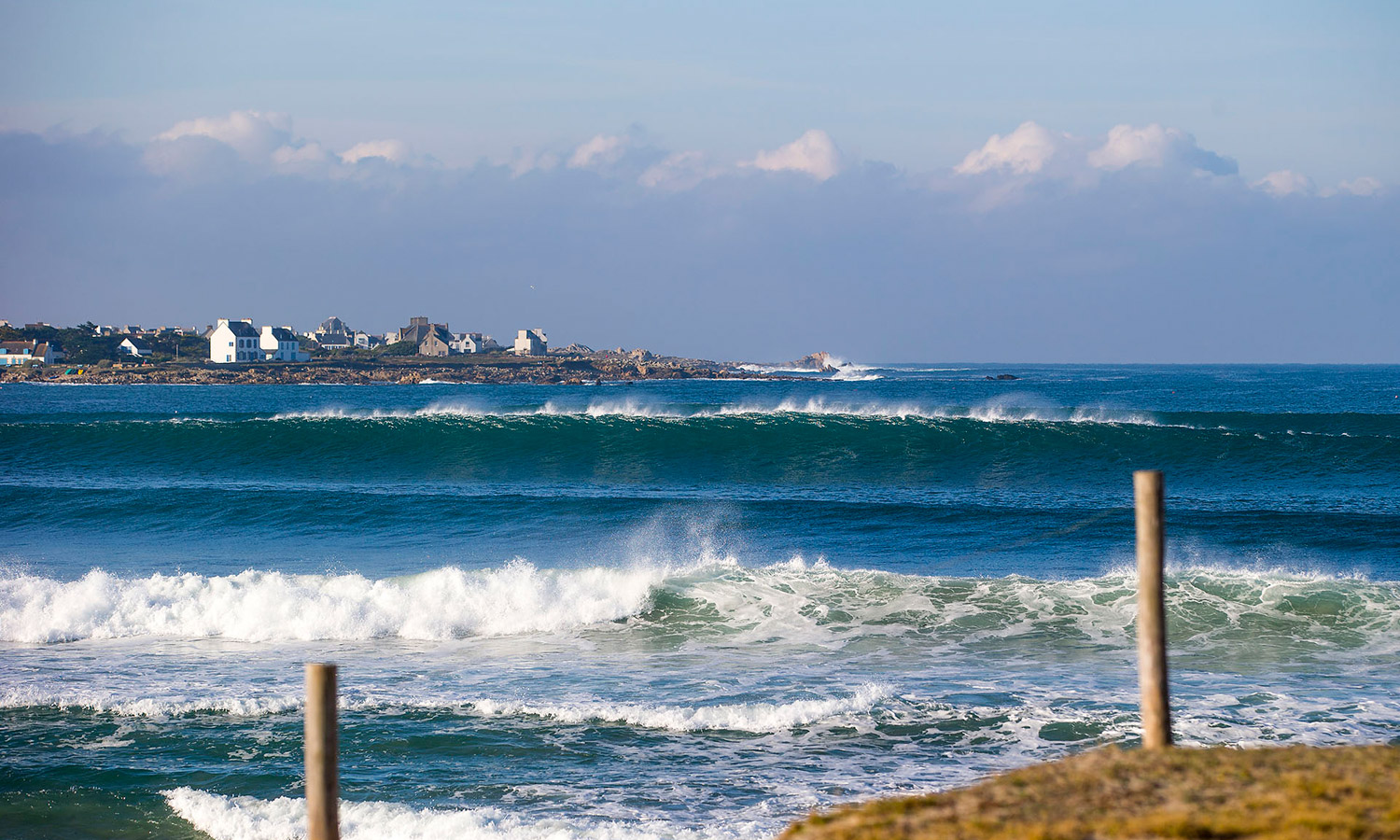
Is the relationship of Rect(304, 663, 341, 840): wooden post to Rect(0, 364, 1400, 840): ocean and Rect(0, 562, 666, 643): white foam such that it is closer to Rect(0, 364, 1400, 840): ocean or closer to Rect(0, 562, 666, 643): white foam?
Rect(0, 364, 1400, 840): ocean

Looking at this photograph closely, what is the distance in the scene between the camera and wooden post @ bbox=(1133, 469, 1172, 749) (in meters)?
5.32

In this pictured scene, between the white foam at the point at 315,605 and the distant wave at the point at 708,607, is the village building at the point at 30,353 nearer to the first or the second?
the white foam at the point at 315,605

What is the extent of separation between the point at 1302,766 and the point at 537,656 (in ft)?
29.7

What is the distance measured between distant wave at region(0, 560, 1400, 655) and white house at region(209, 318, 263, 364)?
97.4 meters

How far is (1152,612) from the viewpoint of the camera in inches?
213

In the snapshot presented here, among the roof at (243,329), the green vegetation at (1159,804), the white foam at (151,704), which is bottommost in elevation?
the white foam at (151,704)

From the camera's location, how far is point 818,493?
80.2 feet

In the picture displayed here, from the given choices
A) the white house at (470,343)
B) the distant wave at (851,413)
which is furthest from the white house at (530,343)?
the distant wave at (851,413)

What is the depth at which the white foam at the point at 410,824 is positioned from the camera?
24.3 feet

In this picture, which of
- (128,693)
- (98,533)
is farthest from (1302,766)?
(98,533)

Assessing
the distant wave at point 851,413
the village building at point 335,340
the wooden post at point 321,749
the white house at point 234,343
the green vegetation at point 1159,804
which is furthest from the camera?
the village building at point 335,340

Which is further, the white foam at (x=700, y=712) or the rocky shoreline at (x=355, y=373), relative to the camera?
the rocky shoreline at (x=355, y=373)

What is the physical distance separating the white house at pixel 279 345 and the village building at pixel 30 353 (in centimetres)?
2045

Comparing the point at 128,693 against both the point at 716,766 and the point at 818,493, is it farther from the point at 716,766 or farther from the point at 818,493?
the point at 818,493
